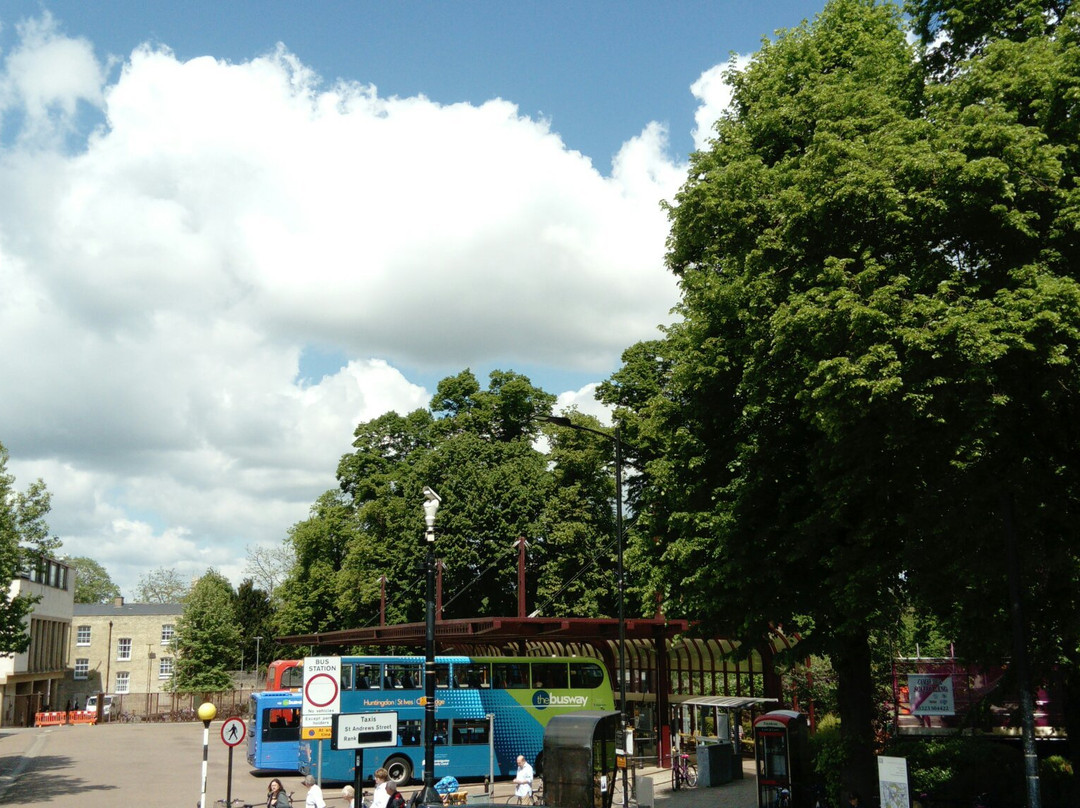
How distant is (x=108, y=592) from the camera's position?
152 m

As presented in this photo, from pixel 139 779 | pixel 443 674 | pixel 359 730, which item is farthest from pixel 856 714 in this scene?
pixel 139 779

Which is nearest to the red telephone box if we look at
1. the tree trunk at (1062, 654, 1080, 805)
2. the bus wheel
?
the tree trunk at (1062, 654, 1080, 805)

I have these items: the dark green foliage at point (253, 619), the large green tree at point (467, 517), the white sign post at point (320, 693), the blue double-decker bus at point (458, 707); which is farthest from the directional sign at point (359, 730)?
the dark green foliage at point (253, 619)

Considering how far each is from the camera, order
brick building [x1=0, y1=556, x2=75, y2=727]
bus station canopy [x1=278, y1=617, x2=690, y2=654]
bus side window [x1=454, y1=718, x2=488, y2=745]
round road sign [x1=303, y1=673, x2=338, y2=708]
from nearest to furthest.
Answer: round road sign [x1=303, y1=673, x2=338, y2=708], bus side window [x1=454, y1=718, x2=488, y2=745], bus station canopy [x1=278, y1=617, x2=690, y2=654], brick building [x1=0, y1=556, x2=75, y2=727]

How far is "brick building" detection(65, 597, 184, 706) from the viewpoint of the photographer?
7706cm

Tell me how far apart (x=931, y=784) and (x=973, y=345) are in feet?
38.0

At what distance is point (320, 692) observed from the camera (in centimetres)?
1702

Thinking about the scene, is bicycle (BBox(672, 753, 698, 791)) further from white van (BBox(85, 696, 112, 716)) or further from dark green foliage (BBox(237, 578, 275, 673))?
dark green foliage (BBox(237, 578, 275, 673))

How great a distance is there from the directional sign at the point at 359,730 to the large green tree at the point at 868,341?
7.97 meters

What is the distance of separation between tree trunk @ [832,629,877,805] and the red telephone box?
2789 mm

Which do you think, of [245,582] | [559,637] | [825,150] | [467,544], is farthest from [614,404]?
[245,582]

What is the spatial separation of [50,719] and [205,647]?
1018 centimetres

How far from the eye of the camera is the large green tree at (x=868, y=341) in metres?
14.5

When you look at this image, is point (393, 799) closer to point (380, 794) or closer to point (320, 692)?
point (380, 794)
